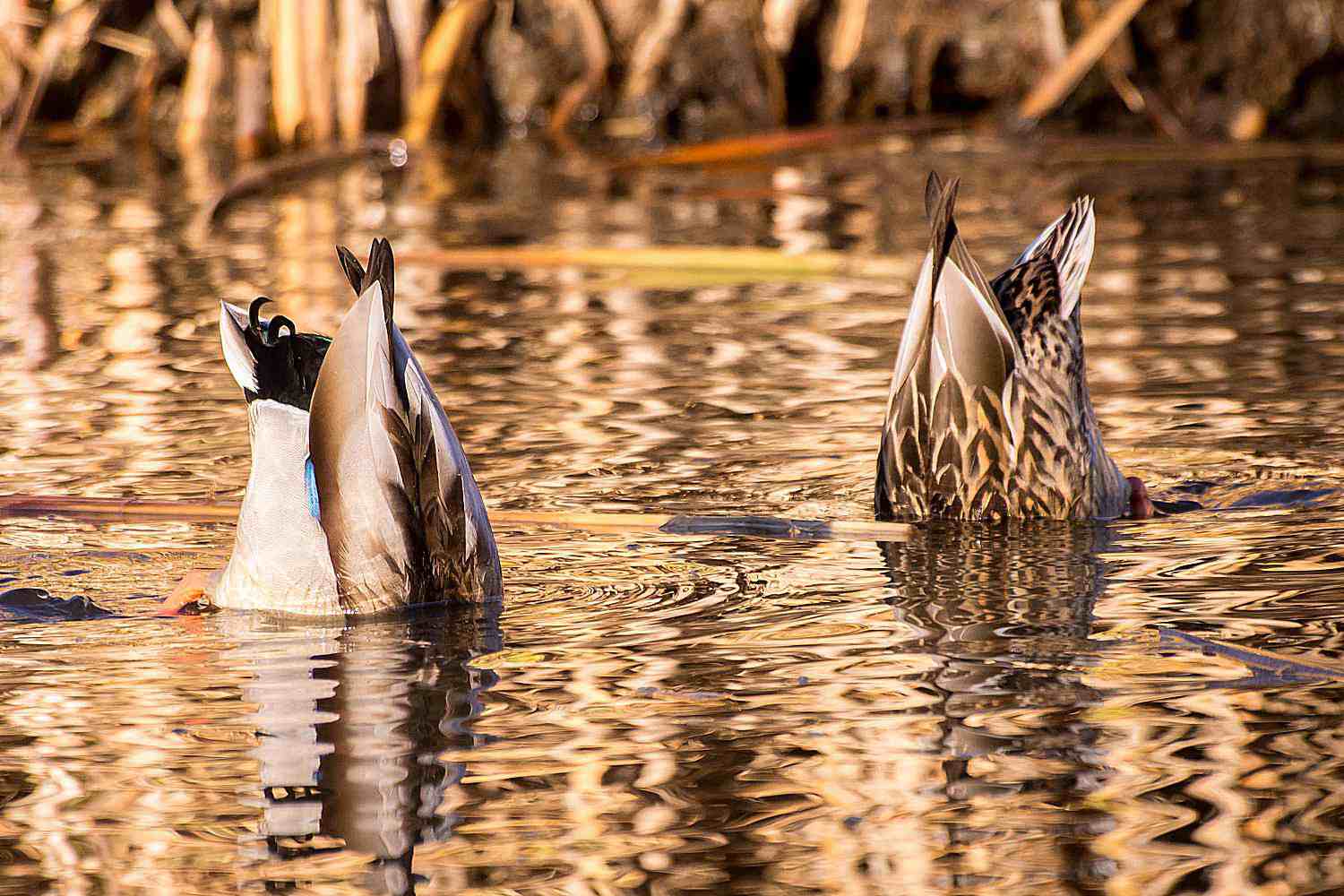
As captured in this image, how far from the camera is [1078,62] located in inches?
522

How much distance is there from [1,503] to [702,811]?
245cm

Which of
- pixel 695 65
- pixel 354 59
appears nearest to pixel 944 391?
pixel 354 59

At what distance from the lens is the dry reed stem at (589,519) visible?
5066 mm

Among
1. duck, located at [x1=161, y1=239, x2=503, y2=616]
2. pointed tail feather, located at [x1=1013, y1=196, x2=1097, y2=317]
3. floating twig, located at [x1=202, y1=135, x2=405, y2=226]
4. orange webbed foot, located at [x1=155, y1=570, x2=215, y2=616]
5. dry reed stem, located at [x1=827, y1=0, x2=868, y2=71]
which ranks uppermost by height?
dry reed stem, located at [x1=827, y1=0, x2=868, y2=71]

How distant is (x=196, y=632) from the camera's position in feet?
14.1

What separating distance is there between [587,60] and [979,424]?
30.1 feet

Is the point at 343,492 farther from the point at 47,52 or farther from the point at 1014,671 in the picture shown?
the point at 47,52

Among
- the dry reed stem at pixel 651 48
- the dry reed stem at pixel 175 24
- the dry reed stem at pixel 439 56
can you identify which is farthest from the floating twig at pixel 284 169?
the dry reed stem at pixel 651 48

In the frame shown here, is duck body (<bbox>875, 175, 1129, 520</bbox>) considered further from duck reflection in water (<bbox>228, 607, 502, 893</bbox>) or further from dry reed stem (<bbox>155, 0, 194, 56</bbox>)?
dry reed stem (<bbox>155, 0, 194, 56</bbox>)

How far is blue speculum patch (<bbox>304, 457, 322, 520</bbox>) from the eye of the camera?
4.29 metres

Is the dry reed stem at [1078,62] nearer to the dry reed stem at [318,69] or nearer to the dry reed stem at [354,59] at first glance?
the dry reed stem at [354,59]

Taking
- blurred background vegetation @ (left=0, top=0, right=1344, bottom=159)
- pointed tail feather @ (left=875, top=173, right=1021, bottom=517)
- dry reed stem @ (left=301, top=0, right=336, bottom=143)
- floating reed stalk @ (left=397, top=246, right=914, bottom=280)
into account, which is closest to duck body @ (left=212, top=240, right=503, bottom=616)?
pointed tail feather @ (left=875, top=173, right=1021, bottom=517)

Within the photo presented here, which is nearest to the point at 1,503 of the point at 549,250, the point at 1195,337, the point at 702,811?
the point at 702,811

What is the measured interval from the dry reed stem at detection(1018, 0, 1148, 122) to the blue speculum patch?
9.44 m
